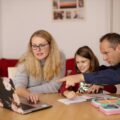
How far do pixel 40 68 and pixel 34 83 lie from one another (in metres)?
0.15

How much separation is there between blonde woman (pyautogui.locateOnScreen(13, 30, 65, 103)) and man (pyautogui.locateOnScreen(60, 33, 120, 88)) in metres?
0.69

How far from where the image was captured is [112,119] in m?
1.63

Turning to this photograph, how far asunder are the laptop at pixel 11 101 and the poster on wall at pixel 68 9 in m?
2.05

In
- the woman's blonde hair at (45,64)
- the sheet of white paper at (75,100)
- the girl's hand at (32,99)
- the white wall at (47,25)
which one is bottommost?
the sheet of white paper at (75,100)

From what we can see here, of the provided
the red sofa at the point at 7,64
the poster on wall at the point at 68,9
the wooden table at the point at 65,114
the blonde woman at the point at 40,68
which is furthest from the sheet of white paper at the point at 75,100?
the poster on wall at the point at 68,9

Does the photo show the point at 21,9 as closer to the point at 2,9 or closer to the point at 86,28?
the point at 2,9

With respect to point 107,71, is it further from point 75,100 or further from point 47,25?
point 47,25

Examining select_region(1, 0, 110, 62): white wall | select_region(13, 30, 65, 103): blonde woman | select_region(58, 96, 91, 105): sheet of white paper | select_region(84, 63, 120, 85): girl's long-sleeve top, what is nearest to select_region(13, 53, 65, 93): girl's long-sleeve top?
select_region(13, 30, 65, 103): blonde woman

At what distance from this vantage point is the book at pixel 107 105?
171 cm

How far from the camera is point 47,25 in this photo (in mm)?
3814

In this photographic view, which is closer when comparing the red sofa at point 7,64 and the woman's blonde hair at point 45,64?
the woman's blonde hair at point 45,64

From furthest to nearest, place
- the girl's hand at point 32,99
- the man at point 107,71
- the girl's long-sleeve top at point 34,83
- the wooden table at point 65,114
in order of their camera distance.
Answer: the girl's long-sleeve top at point 34,83 < the girl's hand at point 32,99 < the man at point 107,71 < the wooden table at point 65,114

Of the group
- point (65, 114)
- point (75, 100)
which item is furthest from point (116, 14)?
point (65, 114)

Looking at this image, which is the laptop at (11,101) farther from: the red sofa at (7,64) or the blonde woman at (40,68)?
the red sofa at (7,64)
